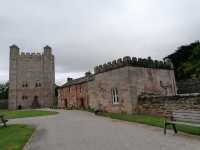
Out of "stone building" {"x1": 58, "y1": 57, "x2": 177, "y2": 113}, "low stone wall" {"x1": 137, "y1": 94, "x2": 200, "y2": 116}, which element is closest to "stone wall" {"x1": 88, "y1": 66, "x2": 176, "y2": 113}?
"stone building" {"x1": 58, "y1": 57, "x2": 177, "y2": 113}

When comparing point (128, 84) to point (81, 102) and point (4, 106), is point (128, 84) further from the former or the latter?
point (4, 106)

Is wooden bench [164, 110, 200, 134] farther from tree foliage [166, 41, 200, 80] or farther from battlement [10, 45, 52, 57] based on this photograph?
battlement [10, 45, 52, 57]

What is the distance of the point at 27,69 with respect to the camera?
6488cm

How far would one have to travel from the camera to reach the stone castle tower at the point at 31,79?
62906mm

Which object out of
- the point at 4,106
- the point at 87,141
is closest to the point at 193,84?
A: the point at 87,141

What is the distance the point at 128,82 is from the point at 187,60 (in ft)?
86.2

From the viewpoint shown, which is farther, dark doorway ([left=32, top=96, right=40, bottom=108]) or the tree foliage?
dark doorway ([left=32, top=96, right=40, bottom=108])

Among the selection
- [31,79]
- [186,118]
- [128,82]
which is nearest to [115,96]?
[128,82]

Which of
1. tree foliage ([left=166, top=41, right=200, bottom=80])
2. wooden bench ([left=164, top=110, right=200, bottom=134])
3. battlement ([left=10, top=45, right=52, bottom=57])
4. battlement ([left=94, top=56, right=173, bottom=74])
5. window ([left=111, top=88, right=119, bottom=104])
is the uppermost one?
battlement ([left=10, top=45, right=52, bottom=57])

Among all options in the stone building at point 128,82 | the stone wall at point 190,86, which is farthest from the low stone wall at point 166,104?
the stone wall at point 190,86

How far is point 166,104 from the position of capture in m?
17.6

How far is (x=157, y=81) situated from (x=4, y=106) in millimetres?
51688

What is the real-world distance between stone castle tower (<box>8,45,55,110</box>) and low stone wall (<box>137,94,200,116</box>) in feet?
154

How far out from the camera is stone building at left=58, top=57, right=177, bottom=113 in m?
21.0
